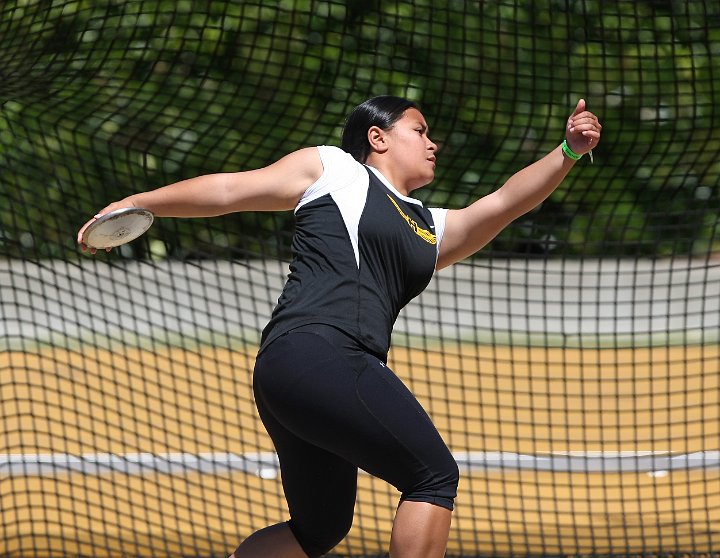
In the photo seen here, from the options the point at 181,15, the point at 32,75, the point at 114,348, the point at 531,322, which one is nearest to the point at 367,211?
the point at 32,75

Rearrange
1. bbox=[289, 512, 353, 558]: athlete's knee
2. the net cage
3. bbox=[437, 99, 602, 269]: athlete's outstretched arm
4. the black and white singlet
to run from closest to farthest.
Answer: the black and white singlet, bbox=[289, 512, 353, 558]: athlete's knee, bbox=[437, 99, 602, 269]: athlete's outstretched arm, the net cage

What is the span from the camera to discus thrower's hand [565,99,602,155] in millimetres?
3133

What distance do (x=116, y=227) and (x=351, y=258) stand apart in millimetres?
608

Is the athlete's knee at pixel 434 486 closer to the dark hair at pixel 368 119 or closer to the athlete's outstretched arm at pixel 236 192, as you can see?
the athlete's outstretched arm at pixel 236 192

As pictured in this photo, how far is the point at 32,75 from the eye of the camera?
207 inches

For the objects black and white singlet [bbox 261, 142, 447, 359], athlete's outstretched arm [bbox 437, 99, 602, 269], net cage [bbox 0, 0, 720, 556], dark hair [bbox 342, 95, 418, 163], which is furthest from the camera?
net cage [bbox 0, 0, 720, 556]

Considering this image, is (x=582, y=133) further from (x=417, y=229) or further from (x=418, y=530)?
(x=418, y=530)

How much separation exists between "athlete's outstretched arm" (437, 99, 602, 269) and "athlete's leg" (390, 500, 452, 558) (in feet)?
2.54

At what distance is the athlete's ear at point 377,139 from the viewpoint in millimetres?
3238

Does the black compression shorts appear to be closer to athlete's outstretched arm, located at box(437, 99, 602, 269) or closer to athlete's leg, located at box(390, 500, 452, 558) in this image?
athlete's leg, located at box(390, 500, 452, 558)

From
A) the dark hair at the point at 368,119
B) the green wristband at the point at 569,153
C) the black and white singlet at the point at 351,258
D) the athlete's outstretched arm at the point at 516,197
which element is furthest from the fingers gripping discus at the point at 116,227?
the green wristband at the point at 569,153

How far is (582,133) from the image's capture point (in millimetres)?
3129

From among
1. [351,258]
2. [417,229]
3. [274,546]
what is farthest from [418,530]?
[417,229]

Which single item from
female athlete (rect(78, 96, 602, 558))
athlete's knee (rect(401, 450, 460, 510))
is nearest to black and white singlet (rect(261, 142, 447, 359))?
female athlete (rect(78, 96, 602, 558))
